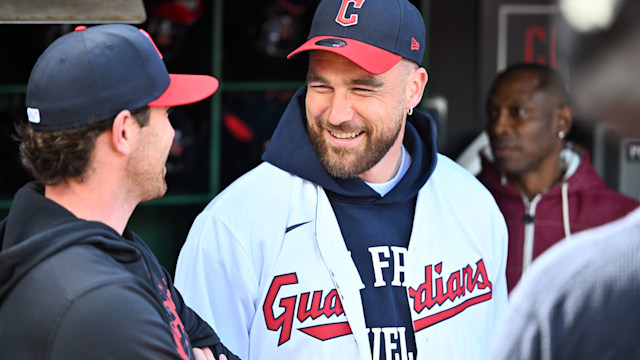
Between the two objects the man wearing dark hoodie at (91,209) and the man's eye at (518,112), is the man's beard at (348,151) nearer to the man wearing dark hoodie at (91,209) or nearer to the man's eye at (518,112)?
the man wearing dark hoodie at (91,209)

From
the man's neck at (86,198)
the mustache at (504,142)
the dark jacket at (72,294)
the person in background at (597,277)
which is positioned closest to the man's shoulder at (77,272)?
the dark jacket at (72,294)

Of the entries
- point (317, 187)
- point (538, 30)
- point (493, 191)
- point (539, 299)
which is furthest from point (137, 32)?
point (538, 30)

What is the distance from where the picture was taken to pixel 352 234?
6.70 ft

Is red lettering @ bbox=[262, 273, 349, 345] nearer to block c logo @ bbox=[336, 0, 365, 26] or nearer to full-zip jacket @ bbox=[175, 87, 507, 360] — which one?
full-zip jacket @ bbox=[175, 87, 507, 360]

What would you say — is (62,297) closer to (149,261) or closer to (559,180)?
(149,261)

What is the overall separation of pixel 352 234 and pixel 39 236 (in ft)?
2.96

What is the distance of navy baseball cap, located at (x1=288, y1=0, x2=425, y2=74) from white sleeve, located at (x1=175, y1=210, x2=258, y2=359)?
1.66ft

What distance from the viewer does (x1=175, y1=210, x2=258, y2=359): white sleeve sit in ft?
6.36

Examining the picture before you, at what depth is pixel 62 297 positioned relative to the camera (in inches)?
48.3

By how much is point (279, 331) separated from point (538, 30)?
8.95ft

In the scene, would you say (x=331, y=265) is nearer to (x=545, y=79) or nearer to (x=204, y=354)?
(x=204, y=354)

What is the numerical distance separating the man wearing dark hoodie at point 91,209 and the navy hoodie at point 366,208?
0.54m

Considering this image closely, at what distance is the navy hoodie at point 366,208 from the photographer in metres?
1.98

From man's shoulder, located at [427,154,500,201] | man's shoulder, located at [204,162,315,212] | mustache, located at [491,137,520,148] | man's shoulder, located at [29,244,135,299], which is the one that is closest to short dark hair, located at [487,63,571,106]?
mustache, located at [491,137,520,148]
